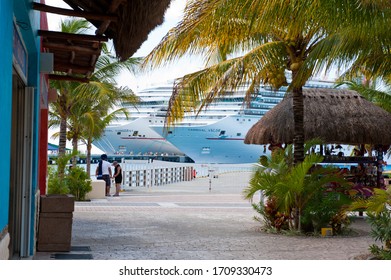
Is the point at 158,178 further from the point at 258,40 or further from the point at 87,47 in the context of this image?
the point at 87,47

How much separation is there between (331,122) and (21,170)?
921 cm

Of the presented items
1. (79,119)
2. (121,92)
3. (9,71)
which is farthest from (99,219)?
(79,119)

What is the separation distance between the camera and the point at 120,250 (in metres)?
9.05

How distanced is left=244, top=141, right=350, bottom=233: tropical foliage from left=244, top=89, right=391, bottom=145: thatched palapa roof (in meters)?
3.77

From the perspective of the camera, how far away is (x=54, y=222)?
8.50 meters

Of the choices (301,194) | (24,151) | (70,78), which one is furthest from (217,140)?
(24,151)

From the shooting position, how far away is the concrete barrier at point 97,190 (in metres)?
19.9

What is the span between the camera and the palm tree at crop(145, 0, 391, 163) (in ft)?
27.3

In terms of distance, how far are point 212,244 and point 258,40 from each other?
15.2 feet

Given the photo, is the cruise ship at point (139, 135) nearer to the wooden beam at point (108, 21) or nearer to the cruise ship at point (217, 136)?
the cruise ship at point (217, 136)

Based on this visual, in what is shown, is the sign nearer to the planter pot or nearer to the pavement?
the planter pot

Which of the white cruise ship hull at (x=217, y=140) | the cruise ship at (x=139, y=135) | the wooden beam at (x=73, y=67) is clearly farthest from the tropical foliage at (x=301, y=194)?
the white cruise ship hull at (x=217, y=140)

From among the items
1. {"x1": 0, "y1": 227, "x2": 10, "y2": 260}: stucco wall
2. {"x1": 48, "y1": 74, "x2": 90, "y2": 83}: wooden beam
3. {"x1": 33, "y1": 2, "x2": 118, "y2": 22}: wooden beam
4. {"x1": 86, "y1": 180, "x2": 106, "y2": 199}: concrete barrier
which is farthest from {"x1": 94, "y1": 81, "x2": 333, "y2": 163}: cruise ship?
{"x1": 0, "y1": 227, "x2": 10, "y2": 260}: stucco wall

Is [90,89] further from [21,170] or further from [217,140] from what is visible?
[217,140]
